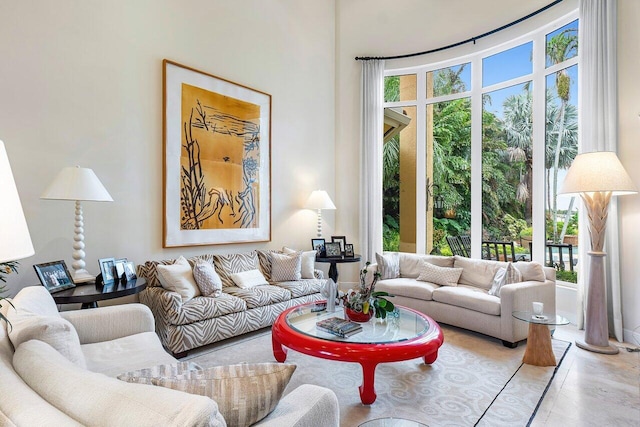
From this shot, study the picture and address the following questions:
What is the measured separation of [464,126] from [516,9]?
1572 millimetres

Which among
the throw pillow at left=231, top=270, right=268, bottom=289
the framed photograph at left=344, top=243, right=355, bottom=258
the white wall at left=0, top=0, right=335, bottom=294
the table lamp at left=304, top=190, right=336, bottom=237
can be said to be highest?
the white wall at left=0, top=0, right=335, bottom=294

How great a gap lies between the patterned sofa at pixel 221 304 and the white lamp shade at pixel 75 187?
96 centimetres

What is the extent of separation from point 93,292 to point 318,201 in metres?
3.07

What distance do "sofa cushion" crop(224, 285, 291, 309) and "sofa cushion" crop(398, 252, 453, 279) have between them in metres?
1.67

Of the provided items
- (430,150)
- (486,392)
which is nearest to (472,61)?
(430,150)

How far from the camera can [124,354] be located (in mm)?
2059

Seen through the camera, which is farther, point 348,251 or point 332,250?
point 348,251

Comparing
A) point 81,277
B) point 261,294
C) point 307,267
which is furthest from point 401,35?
point 81,277

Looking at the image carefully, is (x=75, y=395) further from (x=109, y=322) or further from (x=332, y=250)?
(x=332, y=250)

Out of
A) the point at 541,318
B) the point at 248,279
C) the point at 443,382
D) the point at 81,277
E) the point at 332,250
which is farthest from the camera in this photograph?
the point at 332,250

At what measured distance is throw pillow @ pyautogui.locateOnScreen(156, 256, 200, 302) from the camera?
11.2 feet

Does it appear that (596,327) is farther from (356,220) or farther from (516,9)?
(516,9)

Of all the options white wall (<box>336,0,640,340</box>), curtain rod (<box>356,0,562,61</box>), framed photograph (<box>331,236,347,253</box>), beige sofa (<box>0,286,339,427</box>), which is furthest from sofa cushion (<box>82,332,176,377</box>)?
curtain rod (<box>356,0,562,61</box>)

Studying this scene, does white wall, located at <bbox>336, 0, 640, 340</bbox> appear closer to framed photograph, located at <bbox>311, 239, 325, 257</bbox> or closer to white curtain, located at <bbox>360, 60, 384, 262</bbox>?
white curtain, located at <bbox>360, 60, 384, 262</bbox>
